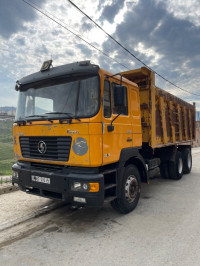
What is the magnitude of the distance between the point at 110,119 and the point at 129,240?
1.96 metres

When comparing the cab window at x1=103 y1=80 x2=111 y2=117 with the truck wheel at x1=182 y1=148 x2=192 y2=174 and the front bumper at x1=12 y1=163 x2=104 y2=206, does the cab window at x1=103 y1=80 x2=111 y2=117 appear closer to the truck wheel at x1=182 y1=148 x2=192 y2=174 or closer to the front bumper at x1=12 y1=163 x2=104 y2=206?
the front bumper at x1=12 y1=163 x2=104 y2=206

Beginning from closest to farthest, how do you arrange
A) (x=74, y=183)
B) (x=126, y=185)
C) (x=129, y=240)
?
1. (x=129, y=240)
2. (x=74, y=183)
3. (x=126, y=185)

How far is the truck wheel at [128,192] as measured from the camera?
4.07 meters

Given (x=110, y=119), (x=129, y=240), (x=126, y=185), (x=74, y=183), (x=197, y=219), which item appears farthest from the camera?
(x=126, y=185)

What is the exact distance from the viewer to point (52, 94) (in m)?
3.90

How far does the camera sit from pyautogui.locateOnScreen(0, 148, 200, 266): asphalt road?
2.77m

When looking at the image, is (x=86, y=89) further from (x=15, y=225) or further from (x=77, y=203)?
(x=15, y=225)

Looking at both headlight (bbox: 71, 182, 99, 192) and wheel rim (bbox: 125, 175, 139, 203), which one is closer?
headlight (bbox: 71, 182, 99, 192)

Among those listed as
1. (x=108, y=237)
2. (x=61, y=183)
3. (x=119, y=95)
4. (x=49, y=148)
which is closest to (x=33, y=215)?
(x=61, y=183)

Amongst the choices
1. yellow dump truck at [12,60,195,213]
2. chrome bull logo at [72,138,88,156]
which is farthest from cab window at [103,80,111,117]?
chrome bull logo at [72,138,88,156]

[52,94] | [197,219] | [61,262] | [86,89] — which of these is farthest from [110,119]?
[197,219]

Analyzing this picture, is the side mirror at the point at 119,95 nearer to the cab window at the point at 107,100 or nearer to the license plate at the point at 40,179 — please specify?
the cab window at the point at 107,100

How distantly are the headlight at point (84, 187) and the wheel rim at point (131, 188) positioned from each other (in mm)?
1055

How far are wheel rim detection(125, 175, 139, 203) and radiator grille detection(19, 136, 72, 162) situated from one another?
4.74 feet
